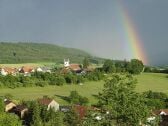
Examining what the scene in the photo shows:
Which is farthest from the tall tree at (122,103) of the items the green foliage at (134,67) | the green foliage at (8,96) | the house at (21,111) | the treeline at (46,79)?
the green foliage at (134,67)

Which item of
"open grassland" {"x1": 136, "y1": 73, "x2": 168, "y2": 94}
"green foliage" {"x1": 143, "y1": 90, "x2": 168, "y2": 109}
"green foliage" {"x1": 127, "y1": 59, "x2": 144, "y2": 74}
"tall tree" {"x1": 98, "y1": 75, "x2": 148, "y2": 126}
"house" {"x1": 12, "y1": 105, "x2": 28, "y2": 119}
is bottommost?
"house" {"x1": 12, "y1": 105, "x2": 28, "y2": 119}

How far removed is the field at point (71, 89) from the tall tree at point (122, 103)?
5037cm

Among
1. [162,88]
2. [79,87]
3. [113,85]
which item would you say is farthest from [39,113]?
→ [162,88]

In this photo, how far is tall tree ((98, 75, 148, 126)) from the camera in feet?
59.3

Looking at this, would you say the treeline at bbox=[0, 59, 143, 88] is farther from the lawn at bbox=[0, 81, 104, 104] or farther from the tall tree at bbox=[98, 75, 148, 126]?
the tall tree at bbox=[98, 75, 148, 126]

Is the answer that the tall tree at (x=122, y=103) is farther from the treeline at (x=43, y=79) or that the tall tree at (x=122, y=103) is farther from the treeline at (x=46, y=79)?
the treeline at (x=43, y=79)

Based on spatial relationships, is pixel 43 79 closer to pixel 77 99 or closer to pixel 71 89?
pixel 71 89

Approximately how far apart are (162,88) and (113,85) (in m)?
68.5

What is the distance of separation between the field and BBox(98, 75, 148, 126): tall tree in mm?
50366

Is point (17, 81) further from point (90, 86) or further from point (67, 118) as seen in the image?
point (67, 118)

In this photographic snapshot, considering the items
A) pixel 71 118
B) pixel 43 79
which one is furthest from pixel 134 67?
pixel 71 118

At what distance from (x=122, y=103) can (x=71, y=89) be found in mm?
63100

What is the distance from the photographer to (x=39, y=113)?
48.0m

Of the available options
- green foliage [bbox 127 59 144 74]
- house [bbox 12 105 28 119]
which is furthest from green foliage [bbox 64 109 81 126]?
A: green foliage [bbox 127 59 144 74]
